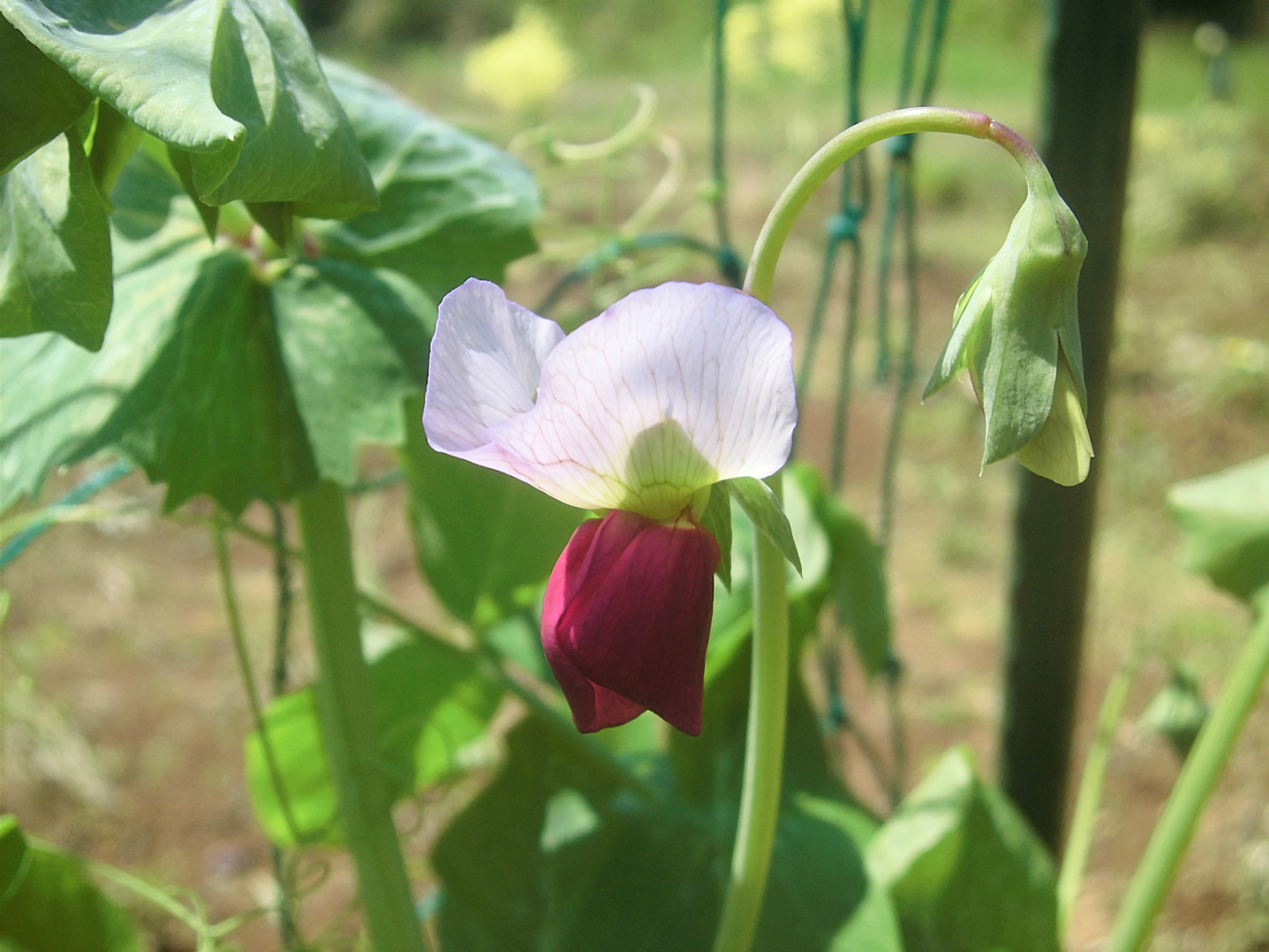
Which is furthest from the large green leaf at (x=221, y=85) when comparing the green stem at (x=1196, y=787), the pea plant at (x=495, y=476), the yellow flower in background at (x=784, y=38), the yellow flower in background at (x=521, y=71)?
the yellow flower in background at (x=521, y=71)

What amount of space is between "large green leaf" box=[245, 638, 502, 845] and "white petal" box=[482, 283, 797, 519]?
1.35 feet

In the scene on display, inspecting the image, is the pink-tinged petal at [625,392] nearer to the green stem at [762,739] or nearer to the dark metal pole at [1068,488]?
the green stem at [762,739]

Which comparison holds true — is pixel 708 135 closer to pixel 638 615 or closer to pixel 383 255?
pixel 383 255

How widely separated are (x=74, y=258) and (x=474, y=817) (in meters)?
0.45

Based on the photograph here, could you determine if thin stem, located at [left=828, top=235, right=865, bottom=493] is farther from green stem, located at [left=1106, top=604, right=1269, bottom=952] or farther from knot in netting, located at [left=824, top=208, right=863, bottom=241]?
green stem, located at [left=1106, top=604, right=1269, bottom=952]

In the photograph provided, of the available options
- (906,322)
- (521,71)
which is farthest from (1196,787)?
(521,71)

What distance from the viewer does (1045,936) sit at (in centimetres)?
64

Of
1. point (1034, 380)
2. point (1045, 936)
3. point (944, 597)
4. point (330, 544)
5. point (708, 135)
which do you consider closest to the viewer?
point (1034, 380)

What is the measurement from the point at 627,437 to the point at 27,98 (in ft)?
0.72

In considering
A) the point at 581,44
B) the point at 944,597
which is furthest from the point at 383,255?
the point at 581,44

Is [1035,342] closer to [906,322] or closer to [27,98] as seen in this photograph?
[27,98]

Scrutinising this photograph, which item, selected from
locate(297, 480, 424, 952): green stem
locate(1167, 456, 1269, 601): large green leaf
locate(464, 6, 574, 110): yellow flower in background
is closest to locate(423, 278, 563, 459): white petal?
locate(297, 480, 424, 952): green stem

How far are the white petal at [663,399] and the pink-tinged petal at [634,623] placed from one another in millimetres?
21

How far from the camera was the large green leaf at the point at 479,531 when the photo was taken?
68 cm
